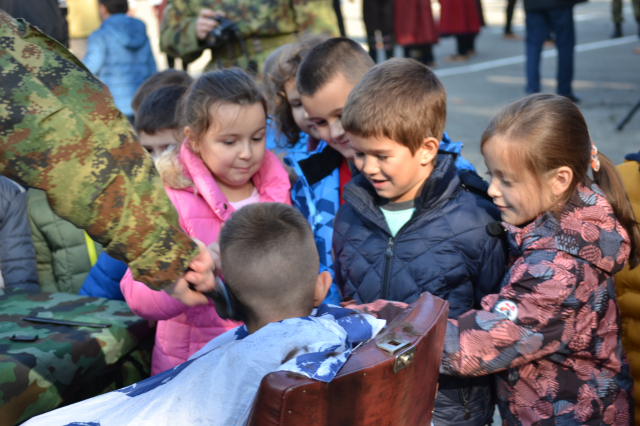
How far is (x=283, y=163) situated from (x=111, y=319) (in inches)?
42.8

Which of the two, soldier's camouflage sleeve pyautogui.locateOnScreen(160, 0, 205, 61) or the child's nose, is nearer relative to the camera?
the child's nose

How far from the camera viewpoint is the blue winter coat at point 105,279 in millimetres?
2658

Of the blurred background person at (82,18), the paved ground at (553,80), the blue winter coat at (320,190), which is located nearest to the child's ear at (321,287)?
the blue winter coat at (320,190)

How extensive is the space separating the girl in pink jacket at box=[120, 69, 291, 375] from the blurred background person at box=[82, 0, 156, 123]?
3.51 metres

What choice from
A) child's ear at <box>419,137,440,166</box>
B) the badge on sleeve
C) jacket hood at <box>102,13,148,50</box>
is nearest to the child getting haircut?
the badge on sleeve

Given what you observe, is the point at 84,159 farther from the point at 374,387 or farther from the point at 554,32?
the point at 554,32

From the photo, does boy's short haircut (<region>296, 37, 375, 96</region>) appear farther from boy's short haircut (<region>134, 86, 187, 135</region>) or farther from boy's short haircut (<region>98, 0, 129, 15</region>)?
boy's short haircut (<region>98, 0, 129, 15</region>)

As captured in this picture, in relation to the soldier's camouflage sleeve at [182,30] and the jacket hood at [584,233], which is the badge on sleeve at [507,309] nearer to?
the jacket hood at [584,233]

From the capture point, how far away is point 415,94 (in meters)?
2.15

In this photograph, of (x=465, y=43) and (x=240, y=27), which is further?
(x=465, y=43)

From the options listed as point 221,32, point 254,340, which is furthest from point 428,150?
point 221,32

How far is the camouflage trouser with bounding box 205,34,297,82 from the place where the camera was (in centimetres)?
385

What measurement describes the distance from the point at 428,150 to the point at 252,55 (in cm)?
208

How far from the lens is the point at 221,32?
12.1 ft
